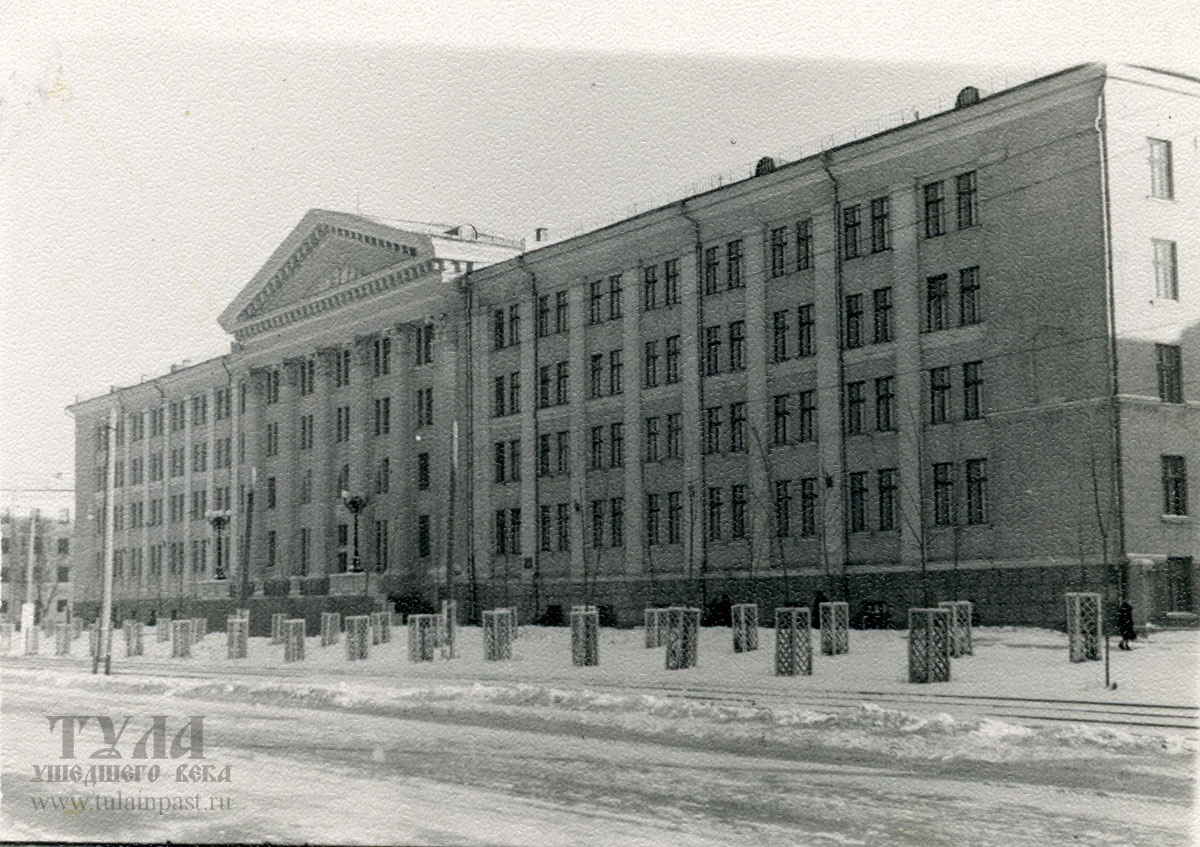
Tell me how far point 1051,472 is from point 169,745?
1754cm

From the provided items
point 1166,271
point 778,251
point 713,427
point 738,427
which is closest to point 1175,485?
point 1166,271

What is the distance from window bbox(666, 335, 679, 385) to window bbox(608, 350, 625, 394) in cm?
209

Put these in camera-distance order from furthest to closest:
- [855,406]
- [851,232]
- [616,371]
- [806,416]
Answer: [616,371] → [806,416] → [855,406] → [851,232]

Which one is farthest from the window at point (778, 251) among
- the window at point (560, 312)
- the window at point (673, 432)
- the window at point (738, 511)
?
the window at point (560, 312)

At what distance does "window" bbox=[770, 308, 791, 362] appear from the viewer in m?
34.5

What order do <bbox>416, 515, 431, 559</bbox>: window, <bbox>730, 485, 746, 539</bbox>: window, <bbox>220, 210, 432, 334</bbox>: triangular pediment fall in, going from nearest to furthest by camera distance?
1. <bbox>220, 210, 432, 334</bbox>: triangular pediment
2. <bbox>730, 485, 746, 539</bbox>: window
3. <bbox>416, 515, 431, 559</bbox>: window

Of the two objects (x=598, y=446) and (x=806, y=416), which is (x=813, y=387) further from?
(x=598, y=446)

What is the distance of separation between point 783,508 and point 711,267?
703 centimetres

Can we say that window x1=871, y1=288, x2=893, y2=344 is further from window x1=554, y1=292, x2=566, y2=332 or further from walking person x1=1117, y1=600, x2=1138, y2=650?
walking person x1=1117, y1=600, x2=1138, y2=650

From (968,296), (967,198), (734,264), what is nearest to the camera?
(967,198)

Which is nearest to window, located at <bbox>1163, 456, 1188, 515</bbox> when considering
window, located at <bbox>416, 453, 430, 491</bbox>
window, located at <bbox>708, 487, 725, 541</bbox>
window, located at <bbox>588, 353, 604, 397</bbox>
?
window, located at <bbox>708, 487, 725, 541</bbox>

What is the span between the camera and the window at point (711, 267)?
33188mm

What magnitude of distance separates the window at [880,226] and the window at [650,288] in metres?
6.33

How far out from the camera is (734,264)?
3366 centimetres
